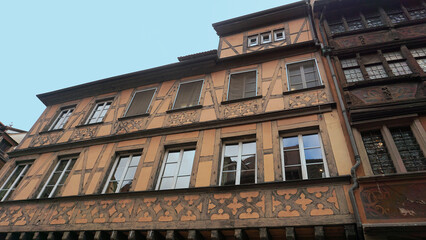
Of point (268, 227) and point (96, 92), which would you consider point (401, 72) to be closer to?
point (268, 227)

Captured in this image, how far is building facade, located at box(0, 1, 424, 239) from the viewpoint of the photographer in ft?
18.1

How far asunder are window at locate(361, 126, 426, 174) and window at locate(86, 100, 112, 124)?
30.7 ft

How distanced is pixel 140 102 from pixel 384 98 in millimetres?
8206

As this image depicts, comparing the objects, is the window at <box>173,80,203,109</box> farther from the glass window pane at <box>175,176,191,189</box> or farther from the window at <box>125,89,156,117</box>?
the glass window pane at <box>175,176,191,189</box>

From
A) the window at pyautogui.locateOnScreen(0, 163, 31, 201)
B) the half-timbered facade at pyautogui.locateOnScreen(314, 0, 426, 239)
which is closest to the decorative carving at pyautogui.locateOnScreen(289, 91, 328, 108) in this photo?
the half-timbered facade at pyautogui.locateOnScreen(314, 0, 426, 239)

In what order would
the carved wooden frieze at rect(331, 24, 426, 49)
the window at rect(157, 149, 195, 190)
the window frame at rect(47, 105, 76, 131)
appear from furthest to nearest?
the window frame at rect(47, 105, 76, 131) → the carved wooden frieze at rect(331, 24, 426, 49) → the window at rect(157, 149, 195, 190)

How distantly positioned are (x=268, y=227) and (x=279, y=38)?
24.6 feet

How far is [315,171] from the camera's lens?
5.89 meters

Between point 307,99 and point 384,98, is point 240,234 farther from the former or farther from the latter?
point 384,98

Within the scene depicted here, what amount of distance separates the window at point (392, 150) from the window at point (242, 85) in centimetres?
372

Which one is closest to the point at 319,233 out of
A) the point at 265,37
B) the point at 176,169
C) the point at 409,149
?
the point at 409,149

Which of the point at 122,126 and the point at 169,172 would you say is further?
the point at 122,126

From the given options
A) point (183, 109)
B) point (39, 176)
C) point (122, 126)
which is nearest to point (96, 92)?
point (122, 126)

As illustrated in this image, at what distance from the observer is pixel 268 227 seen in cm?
521
